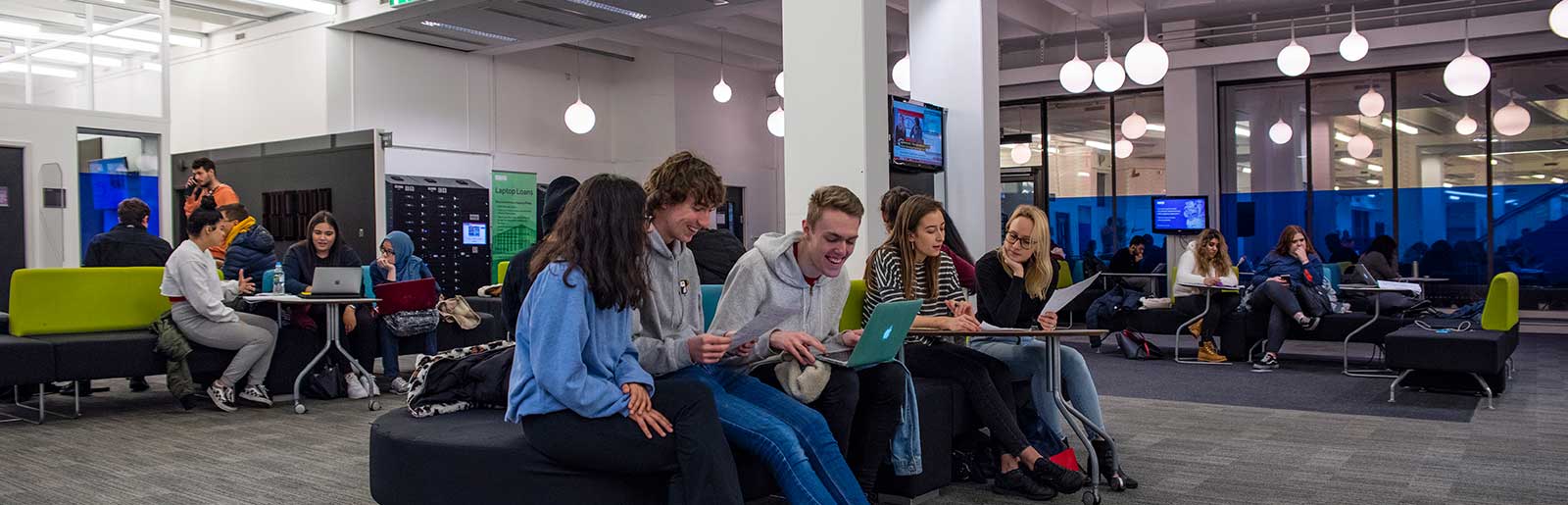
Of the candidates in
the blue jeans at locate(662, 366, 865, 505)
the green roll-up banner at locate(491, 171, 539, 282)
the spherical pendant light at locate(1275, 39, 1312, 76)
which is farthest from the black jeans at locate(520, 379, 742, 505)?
the green roll-up banner at locate(491, 171, 539, 282)

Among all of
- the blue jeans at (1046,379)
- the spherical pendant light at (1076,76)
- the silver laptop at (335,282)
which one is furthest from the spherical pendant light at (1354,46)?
the silver laptop at (335,282)

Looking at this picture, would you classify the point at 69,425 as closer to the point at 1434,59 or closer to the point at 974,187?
the point at 974,187

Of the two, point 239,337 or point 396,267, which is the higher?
point 396,267

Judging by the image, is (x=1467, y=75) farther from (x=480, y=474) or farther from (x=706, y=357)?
(x=480, y=474)

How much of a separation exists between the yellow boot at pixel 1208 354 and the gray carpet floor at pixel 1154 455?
8.06 ft

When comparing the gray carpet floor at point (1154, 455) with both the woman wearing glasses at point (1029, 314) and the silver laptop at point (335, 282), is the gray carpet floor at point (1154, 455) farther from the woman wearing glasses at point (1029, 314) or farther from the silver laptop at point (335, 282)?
the silver laptop at point (335, 282)

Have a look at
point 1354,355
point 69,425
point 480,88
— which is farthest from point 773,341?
point 480,88

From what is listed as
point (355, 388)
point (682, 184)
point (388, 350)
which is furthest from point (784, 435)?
point (388, 350)

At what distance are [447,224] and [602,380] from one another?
10.6m

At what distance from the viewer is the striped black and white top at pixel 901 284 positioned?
4.33 metres

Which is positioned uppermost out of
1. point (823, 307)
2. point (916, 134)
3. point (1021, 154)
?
point (1021, 154)

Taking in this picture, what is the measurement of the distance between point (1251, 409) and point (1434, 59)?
27.8ft

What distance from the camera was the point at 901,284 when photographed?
4.35 m

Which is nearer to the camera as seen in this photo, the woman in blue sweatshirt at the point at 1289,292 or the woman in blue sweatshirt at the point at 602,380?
the woman in blue sweatshirt at the point at 602,380
